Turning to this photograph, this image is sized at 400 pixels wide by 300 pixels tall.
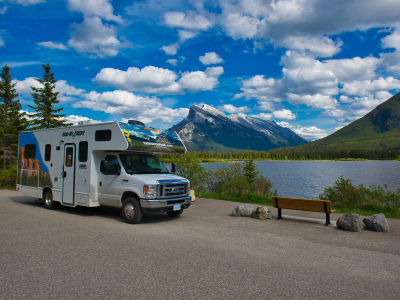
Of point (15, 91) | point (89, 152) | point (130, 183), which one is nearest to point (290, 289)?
point (130, 183)

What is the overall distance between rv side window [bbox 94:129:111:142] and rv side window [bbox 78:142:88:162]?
2.18 feet

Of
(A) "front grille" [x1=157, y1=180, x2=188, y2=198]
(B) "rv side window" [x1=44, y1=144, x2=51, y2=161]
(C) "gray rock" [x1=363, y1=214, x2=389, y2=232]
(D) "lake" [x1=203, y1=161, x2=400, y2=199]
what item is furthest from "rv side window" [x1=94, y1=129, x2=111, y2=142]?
(D) "lake" [x1=203, y1=161, x2=400, y2=199]

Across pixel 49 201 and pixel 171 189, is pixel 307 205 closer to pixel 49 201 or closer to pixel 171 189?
pixel 171 189

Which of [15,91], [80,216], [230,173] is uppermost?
[15,91]

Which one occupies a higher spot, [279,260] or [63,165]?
[63,165]

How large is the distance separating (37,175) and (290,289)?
458 inches

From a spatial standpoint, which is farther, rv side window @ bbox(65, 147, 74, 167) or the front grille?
rv side window @ bbox(65, 147, 74, 167)

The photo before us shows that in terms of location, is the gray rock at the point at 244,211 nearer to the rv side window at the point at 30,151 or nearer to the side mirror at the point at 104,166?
the side mirror at the point at 104,166

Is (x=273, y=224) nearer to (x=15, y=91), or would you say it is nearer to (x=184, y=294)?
(x=184, y=294)

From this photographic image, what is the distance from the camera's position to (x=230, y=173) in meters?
19.5

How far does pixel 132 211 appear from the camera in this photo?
9.25 metres

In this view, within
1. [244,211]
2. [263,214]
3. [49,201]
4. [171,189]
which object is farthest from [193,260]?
[49,201]

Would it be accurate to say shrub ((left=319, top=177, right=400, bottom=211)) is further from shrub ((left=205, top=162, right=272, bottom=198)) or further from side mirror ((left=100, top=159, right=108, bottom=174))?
side mirror ((left=100, top=159, right=108, bottom=174))

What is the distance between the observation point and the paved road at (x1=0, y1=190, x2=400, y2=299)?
4312 mm
